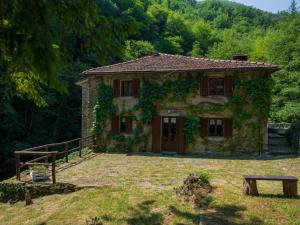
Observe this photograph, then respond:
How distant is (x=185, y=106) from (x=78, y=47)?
21.9m

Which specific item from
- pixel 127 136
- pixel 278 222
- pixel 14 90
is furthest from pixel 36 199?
pixel 127 136

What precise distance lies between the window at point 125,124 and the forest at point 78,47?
12.2 feet

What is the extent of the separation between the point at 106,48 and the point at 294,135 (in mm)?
15778

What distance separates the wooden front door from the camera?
2033 cm

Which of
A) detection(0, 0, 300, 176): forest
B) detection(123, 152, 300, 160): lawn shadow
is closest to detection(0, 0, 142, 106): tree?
detection(0, 0, 300, 176): forest

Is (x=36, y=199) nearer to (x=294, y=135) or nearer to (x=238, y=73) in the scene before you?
(x=238, y=73)

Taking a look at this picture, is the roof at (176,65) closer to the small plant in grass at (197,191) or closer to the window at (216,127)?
the window at (216,127)

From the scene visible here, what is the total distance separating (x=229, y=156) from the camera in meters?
18.6

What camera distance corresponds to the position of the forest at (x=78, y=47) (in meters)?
5.27

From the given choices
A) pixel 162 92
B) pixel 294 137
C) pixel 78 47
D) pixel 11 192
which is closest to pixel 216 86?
pixel 162 92

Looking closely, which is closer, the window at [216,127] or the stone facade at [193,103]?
the stone facade at [193,103]

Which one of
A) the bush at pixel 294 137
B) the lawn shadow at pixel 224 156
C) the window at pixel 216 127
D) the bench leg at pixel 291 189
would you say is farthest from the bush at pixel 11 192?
the bush at pixel 294 137

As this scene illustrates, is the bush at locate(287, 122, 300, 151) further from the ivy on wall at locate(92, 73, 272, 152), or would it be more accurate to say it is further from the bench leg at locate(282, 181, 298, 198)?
the bench leg at locate(282, 181, 298, 198)

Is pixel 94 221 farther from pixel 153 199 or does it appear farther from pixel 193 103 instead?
pixel 193 103
